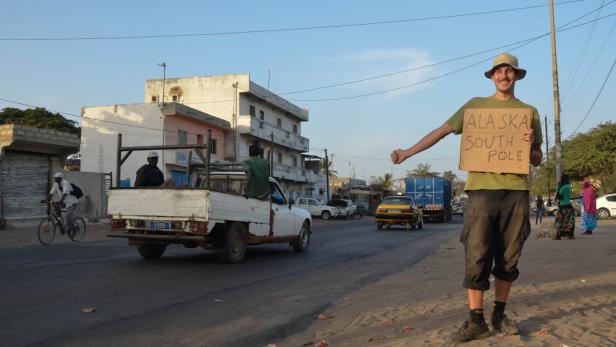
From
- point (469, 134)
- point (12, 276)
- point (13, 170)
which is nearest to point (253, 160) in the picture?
point (12, 276)

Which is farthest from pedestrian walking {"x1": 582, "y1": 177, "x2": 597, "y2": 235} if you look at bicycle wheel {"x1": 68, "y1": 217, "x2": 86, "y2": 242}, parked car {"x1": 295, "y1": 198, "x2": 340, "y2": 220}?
parked car {"x1": 295, "y1": 198, "x2": 340, "y2": 220}

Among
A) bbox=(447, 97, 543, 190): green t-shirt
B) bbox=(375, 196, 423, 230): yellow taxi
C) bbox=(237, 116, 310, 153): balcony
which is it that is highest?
bbox=(237, 116, 310, 153): balcony

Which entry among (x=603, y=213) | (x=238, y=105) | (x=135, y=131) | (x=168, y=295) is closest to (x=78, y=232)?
(x=168, y=295)

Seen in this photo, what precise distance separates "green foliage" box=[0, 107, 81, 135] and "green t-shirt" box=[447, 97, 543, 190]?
47.4 metres

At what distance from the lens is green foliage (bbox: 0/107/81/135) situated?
46.6 metres

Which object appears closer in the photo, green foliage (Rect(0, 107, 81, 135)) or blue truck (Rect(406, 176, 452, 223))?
blue truck (Rect(406, 176, 452, 223))

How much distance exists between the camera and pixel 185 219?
363 inches

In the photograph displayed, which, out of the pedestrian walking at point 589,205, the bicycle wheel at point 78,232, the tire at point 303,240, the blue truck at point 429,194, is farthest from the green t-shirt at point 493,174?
the blue truck at point 429,194

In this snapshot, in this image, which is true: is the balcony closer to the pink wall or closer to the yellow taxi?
the pink wall

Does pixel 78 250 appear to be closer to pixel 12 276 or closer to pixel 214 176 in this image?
pixel 214 176

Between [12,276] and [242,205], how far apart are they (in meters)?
3.79

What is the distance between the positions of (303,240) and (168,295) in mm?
6636

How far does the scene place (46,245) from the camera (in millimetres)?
14195

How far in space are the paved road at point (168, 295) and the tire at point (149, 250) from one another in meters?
0.17
